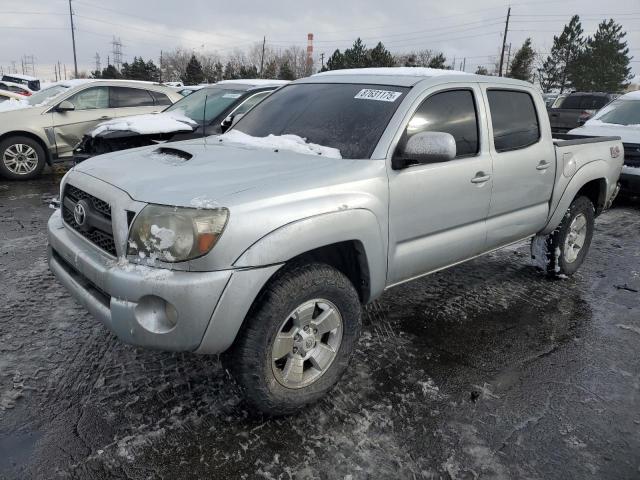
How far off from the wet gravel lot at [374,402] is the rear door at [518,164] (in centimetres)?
75

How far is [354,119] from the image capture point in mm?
3182

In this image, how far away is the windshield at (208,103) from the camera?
719cm

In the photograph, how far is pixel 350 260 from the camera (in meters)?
2.84

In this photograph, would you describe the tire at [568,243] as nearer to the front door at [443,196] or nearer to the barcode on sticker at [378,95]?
the front door at [443,196]

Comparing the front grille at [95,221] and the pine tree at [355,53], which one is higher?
the pine tree at [355,53]

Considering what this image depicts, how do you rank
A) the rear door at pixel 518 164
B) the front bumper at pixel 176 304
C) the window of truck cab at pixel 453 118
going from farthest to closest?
1. the rear door at pixel 518 164
2. the window of truck cab at pixel 453 118
3. the front bumper at pixel 176 304

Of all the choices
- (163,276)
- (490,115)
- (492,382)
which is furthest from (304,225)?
(490,115)

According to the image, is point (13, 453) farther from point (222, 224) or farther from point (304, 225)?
point (304, 225)

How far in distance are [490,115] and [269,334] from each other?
93.4 inches

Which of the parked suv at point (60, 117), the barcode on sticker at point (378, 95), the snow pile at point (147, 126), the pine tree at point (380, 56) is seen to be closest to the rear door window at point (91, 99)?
the parked suv at point (60, 117)

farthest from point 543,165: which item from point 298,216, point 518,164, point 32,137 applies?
point 32,137

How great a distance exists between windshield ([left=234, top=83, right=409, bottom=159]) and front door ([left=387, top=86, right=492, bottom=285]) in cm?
20

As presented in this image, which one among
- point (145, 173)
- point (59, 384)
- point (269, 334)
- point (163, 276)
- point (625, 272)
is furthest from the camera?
point (625, 272)

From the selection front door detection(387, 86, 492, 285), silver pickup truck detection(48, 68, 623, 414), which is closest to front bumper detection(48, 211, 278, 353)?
silver pickup truck detection(48, 68, 623, 414)
